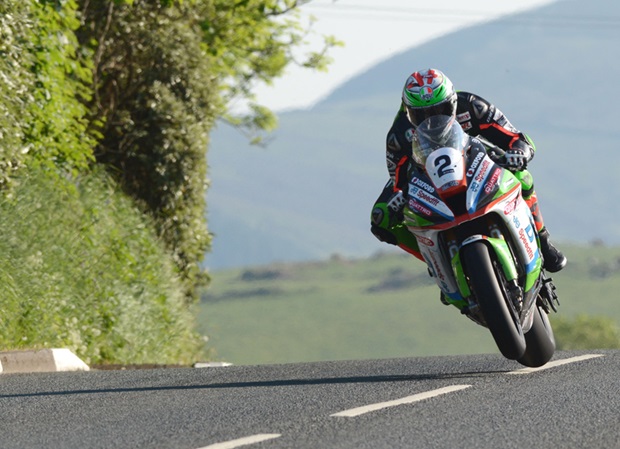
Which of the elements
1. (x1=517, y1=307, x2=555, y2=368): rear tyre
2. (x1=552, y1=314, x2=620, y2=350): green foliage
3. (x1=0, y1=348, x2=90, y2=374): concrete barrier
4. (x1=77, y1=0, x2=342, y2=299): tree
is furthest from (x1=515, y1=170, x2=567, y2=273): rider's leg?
(x1=552, y1=314, x2=620, y2=350): green foliage

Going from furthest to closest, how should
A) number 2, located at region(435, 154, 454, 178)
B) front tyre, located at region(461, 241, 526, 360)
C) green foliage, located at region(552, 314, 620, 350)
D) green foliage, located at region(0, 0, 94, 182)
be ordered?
green foliage, located at region(552, 314, 620, 350) < green foliage, located at region(0, 0, 94, 182) < number 2, located at region(435, 154, 454, 178) < front tyre, located at region(461, 241, 526, 360)

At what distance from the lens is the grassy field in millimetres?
134125

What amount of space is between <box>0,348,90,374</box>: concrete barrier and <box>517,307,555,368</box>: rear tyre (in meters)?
4.35

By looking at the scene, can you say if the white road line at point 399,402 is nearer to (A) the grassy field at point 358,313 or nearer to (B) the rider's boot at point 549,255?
(B) the rider's boot at point 549,255

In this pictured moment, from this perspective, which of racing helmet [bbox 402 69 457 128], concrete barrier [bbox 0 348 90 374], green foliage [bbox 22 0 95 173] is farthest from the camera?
green foliage [bbox 22 0 95 173]

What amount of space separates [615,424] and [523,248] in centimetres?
233

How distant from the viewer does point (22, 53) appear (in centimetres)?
1327

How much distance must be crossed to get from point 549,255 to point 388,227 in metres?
1.34

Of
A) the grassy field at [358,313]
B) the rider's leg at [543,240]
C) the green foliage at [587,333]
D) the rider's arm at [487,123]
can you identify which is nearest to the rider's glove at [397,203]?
the rider's arm at [487,123]

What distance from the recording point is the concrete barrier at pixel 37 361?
11.0 metres

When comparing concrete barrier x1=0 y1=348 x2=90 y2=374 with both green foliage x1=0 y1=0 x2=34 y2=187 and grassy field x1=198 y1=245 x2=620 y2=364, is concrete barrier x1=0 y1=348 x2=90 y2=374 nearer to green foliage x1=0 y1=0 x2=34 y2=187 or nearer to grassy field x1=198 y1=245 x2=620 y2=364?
green foliage x1=0 y1=0 x2=34 y2=187

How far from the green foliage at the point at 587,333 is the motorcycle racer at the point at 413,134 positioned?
94.4 metres

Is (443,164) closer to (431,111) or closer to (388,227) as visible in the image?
(431,111)

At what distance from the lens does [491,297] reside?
8.07 metres
